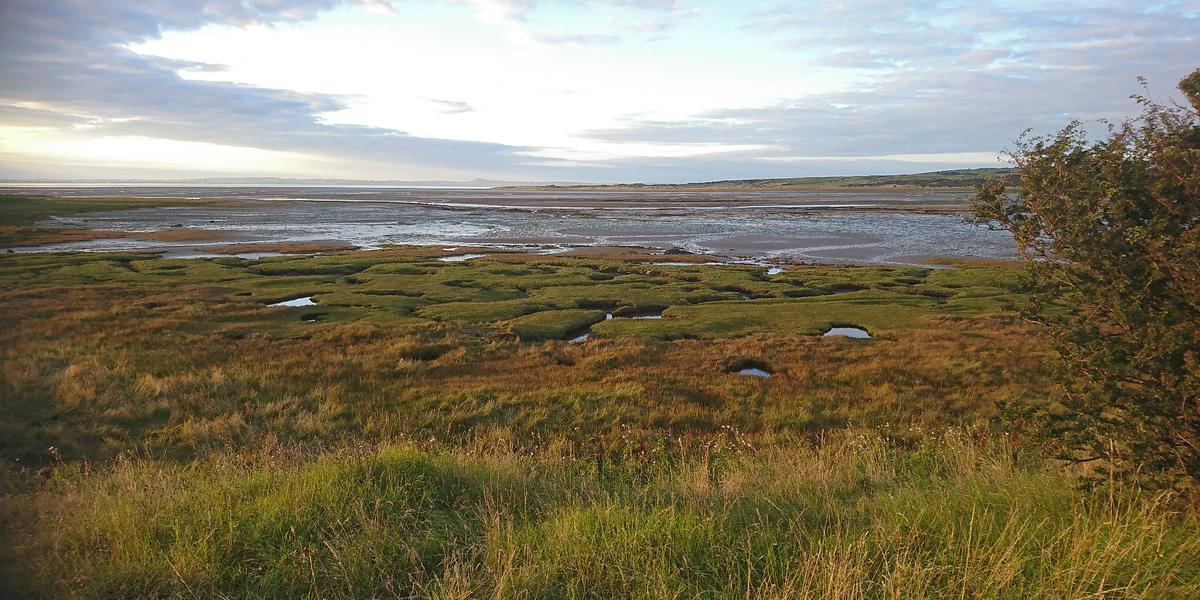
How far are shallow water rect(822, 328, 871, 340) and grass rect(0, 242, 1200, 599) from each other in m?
0.54

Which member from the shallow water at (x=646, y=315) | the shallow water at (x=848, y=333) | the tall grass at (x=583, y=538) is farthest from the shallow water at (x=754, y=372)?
the tall grass at (x=583, y=538)

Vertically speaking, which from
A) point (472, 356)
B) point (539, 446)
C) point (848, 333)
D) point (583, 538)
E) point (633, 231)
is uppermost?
point (583, 538)

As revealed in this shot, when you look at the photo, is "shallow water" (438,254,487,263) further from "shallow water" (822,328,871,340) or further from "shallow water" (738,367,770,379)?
"shallow water" (738,367,770,379)

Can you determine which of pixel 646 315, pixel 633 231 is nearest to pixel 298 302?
pixel 646 315

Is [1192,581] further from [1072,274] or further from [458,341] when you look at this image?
[458,341]

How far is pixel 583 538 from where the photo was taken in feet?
17.5

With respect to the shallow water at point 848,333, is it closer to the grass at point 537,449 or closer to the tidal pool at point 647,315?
the grass at point 537,449

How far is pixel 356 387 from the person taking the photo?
17.6m

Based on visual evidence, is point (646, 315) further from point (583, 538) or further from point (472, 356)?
point (583, 538)

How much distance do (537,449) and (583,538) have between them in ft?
24.4

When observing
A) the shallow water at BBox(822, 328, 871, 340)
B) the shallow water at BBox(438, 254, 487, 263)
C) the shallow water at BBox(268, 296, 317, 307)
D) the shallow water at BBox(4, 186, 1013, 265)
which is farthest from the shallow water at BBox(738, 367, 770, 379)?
the shallow water at BBox(438, 254, 487, 263)

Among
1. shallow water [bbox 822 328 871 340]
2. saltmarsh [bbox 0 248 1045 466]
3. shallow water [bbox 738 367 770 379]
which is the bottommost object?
shallow water [bbox 822 328 871 340]

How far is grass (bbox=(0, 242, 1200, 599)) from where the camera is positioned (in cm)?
502

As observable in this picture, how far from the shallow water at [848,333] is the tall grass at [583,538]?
759 inches
